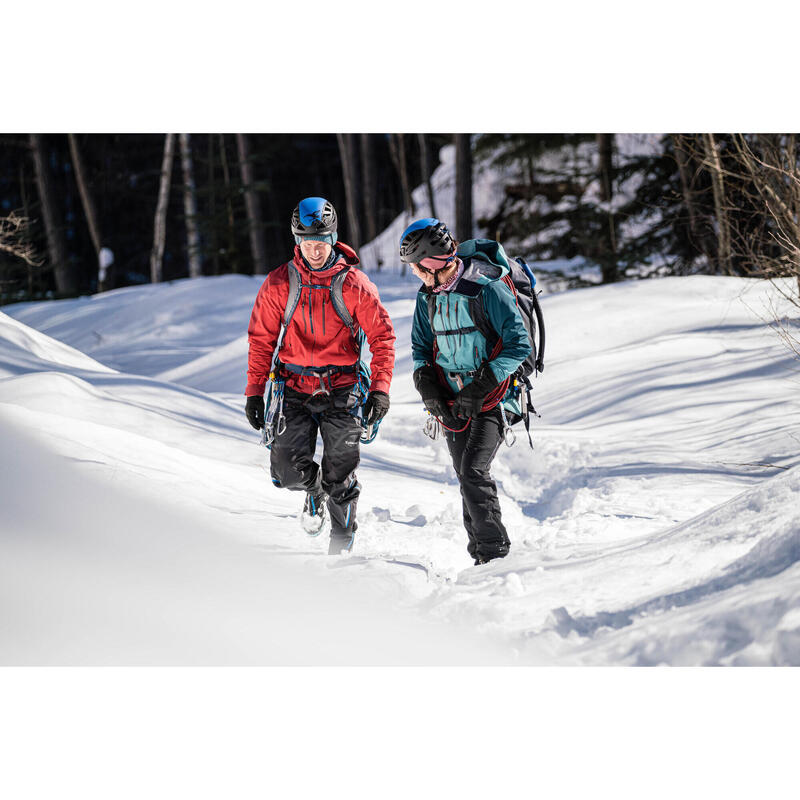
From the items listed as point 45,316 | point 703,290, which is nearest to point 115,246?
Result: point 45,316

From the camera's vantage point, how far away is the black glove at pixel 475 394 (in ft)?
13.0

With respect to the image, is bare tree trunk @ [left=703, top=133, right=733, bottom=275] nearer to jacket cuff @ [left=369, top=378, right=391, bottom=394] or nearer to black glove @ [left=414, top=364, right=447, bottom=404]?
black glove @ [left=414, top=364, right=447, bottom=404]

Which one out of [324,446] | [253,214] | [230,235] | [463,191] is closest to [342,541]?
[324,446]

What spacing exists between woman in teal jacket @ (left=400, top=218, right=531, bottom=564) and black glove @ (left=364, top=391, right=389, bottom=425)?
224 millimetres

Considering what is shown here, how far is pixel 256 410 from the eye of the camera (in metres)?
4.23

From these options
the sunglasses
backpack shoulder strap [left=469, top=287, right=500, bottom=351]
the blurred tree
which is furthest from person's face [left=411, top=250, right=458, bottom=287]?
the blurred tree

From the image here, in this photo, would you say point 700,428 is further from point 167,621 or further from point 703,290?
point 167,621

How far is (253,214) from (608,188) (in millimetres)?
6450

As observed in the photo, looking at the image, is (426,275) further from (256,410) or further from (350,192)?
(350,192)

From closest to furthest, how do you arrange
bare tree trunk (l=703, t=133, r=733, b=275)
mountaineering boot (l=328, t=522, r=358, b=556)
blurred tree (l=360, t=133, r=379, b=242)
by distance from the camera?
mountaineering boot (l=328, t=522, r=358, b=556) < bare tree trunk (l=703, t=133, r=733, b=275) < blurred tree (l=360, t=133, r=379, b=242)

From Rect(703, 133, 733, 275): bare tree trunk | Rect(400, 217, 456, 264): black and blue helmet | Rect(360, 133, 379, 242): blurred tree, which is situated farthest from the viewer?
Rect(360, 133, 379, 242): blurred tree

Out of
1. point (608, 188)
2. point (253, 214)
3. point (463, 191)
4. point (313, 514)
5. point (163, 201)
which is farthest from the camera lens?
point (163, 201)

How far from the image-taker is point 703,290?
9617 millimetres

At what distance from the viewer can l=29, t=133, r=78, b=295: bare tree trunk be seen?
16547 millimetres
